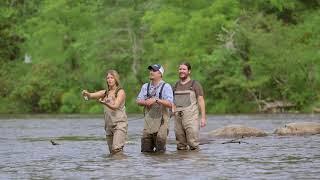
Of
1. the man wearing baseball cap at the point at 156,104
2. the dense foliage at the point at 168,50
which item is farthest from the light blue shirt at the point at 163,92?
the dense foliage at the point at 168,50

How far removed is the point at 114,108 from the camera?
16266 millimetres

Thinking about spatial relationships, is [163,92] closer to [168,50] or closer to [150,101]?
[150,101]

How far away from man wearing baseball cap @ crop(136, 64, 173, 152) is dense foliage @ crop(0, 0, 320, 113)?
1483 inches

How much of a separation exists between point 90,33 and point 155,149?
49182 mm

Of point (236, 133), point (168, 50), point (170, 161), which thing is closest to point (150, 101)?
point (170, 161)

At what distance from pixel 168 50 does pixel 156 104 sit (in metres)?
44.1

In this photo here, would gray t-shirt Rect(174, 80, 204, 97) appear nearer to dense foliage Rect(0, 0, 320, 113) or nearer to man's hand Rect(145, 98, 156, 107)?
man's hand Rect(145, 98, 156, 107)

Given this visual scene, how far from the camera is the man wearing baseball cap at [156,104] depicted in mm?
16672

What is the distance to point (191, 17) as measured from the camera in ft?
203

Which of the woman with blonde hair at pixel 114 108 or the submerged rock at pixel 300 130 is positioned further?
the submerged rock at pixel 300 130

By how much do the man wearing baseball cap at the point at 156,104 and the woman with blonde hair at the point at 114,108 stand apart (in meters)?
0.48

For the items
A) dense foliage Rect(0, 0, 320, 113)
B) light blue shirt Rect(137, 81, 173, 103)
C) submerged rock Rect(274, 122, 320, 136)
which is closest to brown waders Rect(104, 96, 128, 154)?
light blue shirt Rect(137, 81, 173, 103)

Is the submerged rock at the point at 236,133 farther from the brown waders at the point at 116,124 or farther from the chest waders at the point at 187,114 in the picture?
the brown waders at the point at 116,124

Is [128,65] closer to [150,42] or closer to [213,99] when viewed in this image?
[150,42]
